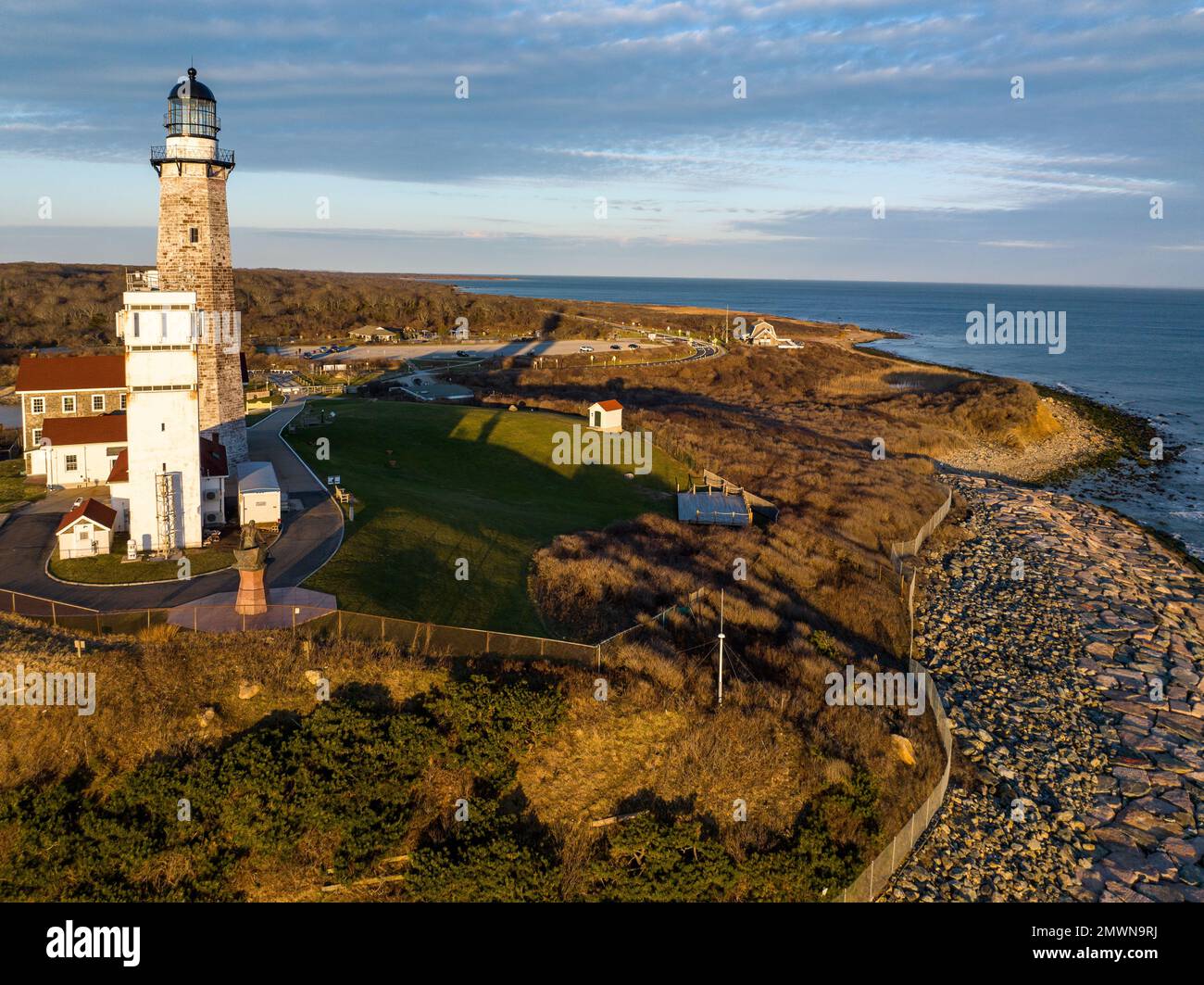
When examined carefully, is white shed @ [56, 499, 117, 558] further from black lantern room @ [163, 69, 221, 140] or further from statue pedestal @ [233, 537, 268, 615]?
black lantern room @ [163, 69, 221, 140]

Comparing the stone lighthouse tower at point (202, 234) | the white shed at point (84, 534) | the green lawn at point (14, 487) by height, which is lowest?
the white shed at point (84, 534)

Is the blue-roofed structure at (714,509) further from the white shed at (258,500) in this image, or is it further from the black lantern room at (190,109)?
the black lantern room at (190,109)

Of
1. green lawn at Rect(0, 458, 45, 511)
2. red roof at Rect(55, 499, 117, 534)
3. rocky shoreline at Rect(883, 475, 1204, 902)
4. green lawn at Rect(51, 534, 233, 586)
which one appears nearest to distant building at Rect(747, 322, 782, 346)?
rocky shoreline at Rect(883, 475, 1204, 902)

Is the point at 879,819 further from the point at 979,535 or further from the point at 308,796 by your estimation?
the point at 979,535

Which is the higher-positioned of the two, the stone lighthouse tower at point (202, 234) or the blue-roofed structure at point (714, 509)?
the stone lighthouse tower at point (202, 234)

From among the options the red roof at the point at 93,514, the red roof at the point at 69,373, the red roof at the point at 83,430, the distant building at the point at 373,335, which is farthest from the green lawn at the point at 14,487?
the distant building at the point at 373,335

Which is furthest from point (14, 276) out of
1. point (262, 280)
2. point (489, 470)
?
point (489, 470)

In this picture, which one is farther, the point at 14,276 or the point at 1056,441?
the point at 14,276
